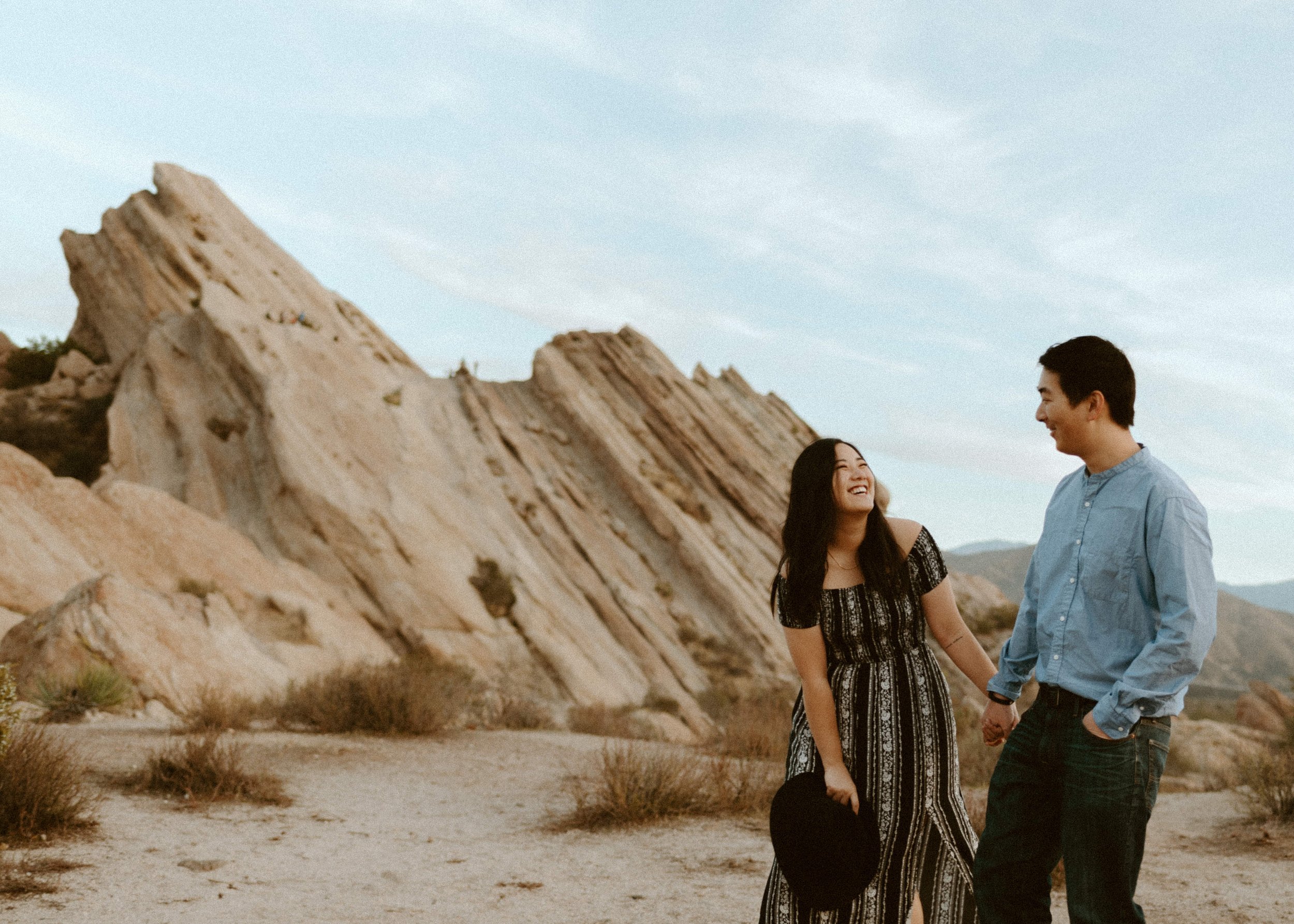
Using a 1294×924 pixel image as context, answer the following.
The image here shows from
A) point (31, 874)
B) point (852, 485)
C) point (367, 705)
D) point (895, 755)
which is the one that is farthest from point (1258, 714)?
point (31, 874)

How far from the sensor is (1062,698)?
298 centimetres

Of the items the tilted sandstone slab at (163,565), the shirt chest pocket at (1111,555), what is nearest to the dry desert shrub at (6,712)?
the shirt chest pocket at (1111,555)

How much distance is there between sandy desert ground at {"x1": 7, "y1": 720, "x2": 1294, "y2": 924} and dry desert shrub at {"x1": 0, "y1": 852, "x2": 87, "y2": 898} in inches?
3.4

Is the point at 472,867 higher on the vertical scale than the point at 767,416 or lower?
lower

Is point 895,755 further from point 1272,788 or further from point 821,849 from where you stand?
point 1272,788

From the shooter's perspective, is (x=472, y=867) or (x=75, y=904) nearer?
(x=75, y=904)

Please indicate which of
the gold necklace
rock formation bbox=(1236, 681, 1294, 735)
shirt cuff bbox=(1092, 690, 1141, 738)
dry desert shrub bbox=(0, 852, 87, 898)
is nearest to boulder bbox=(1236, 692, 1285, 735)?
rock formation bbox=(1236, 681, 1294, 735)

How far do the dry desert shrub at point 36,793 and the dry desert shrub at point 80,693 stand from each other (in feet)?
15.9

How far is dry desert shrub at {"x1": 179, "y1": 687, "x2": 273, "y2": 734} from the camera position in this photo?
9.84 meters

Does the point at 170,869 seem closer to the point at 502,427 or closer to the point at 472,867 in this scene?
the point at 472,867

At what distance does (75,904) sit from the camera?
15.9 ft

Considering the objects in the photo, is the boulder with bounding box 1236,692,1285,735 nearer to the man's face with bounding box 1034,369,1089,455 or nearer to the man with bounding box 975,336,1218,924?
the man with bounding box 975,336,1218,924

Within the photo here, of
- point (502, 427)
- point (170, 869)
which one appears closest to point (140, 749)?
point (170, 869)

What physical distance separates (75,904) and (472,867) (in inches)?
86.5
